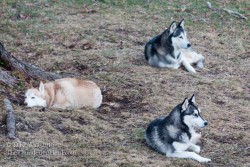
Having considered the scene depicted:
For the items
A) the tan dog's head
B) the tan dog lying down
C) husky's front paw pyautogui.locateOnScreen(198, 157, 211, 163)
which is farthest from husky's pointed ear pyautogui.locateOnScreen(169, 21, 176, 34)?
husky's front paw pyautogui.locateOnScreen(198, 157, 211, 163)

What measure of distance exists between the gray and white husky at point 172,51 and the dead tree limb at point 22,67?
95.4 inches

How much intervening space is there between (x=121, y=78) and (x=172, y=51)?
1.81m

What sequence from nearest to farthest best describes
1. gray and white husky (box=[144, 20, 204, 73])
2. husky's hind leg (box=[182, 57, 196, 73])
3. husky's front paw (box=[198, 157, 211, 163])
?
husky's front paw (box=[198, 157, 211, 163])
husky's hind leg (box=[182, 57, 196, 73])
gray and white husky (box=[144, 20, 204, 73])

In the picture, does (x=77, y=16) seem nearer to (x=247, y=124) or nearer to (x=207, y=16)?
(x=207, y=16)

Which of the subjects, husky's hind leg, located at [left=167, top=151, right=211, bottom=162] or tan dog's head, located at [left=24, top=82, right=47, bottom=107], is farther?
tan dog's head, located at [left=24, top=82, right=47, bottom=107]

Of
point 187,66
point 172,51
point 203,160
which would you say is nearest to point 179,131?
point 203,160

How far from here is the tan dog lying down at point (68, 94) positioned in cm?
902

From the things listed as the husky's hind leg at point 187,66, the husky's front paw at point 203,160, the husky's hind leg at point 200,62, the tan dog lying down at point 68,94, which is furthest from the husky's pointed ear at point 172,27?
the husky's front paw at point 203,160

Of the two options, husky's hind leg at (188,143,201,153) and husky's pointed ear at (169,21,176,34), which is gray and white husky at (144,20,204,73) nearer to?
husky's pointed ear at (169,21,176,34)

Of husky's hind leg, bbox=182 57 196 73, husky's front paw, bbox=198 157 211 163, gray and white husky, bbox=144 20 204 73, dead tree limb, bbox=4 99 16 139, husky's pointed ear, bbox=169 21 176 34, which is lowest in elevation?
husky's front paw, bbox=198 157 211 163

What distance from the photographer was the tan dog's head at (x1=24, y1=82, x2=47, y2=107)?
884cm

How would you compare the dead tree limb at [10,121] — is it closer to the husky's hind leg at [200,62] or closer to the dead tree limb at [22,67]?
the dead tree limb at [22,67]

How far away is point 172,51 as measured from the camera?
39.3 ft

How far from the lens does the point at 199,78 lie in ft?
36.3
